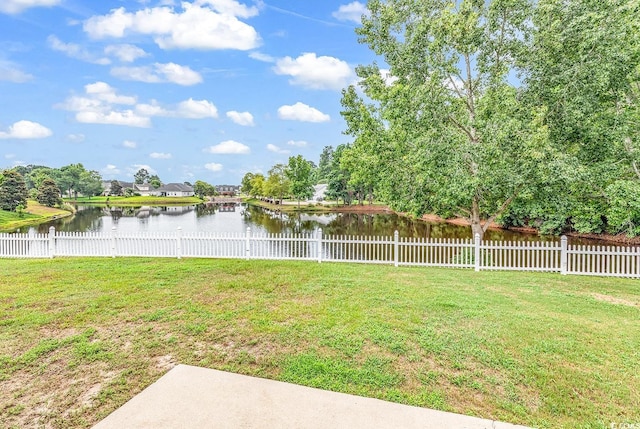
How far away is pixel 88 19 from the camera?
14.5 m

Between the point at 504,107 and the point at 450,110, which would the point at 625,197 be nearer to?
the point at 504,107

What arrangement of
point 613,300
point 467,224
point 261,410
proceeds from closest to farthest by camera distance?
point 261,410 → point 613,300 → point 467,224

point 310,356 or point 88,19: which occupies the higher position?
point 88,19

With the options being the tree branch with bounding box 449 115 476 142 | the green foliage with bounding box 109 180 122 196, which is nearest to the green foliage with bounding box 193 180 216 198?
the green foliage with bounding box 109 180 122 196

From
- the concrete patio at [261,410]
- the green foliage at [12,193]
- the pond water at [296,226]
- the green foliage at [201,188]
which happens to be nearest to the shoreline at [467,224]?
the pond water at [296,226]

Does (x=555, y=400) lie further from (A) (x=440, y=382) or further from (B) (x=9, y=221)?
(B) (x=9, y=221)

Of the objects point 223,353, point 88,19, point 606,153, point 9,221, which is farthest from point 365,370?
point 9,221

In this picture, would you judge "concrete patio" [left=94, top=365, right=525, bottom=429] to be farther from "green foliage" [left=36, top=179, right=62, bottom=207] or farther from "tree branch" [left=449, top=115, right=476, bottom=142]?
"green foliage" [left=36, top=179, right=62, bottom=207]

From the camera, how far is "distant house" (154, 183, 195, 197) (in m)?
103

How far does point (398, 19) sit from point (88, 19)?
43.3ft

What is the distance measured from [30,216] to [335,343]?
47.4 metres

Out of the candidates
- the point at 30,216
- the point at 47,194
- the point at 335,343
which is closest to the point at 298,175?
the point at 30,216

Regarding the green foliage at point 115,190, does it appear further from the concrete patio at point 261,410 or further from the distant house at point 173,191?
the concrete patio at point 261,410

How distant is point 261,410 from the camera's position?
112 inches
